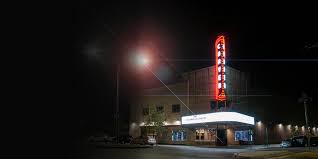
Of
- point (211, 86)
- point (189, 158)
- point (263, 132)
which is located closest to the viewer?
point (189, 158)

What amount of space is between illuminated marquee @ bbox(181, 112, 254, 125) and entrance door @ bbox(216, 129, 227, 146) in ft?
12.3

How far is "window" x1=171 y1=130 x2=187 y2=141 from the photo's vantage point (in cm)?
6188

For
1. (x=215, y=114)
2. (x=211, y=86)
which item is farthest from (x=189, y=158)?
(x=211, y=86)

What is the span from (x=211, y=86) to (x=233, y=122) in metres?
7.19

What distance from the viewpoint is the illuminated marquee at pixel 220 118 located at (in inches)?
2010

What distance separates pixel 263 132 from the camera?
62750 millimetres

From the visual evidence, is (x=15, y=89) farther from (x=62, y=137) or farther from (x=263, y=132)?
(x=263, y=132)

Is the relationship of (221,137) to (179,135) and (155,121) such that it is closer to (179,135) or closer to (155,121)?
(179,135)

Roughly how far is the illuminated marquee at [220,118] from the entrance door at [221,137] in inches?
147

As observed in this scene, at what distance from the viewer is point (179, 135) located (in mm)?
62656

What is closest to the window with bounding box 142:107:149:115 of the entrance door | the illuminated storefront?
the illuminated storefront

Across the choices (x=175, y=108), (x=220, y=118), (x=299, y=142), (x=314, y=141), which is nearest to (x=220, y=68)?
(x=220, y=118)

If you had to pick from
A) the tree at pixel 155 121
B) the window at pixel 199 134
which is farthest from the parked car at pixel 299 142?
the tree at pixel 155 121

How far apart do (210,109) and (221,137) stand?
4642mm
